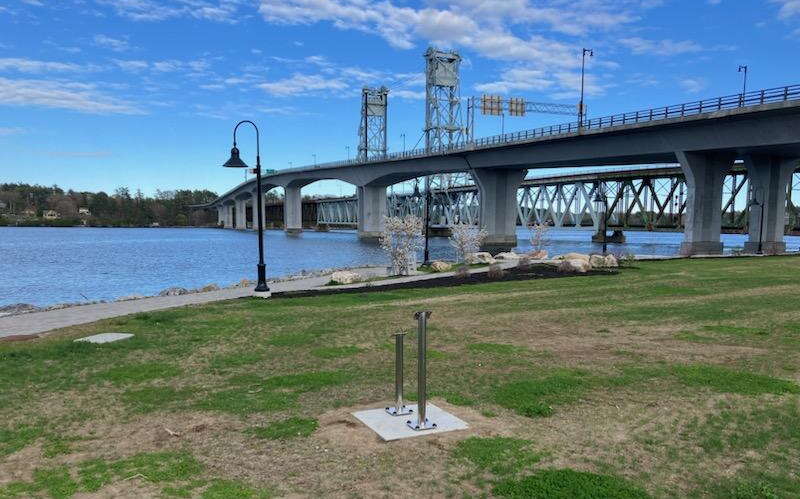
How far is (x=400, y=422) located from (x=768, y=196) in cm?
5165

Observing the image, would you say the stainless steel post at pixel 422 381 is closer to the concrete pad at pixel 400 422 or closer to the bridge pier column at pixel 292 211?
the concrete pad at pixel 400 422

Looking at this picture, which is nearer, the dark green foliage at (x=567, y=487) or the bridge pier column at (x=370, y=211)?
the dark green foliage at (x=567, y=487)

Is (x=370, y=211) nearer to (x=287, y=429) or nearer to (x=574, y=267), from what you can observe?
(x=574, y=267)

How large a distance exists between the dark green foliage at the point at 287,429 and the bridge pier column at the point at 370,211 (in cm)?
8901

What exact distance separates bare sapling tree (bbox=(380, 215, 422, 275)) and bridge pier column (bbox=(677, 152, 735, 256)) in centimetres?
2585

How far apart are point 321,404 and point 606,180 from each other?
102m

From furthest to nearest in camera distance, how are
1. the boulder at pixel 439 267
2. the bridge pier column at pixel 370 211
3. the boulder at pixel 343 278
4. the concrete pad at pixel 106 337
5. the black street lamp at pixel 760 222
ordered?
1. the bridge pier column at pixel 370 211
2. the black street lamp at pixel 760 222
3. the boulder at pixel 439 267
4. the boulder at pixel 343 278
5. the concrete pad at pixel 106 337

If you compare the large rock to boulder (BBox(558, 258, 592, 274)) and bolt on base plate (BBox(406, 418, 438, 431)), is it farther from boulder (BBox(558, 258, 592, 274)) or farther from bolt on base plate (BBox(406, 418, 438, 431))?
bolt on base plate (BBox(406, 418, 438, 431))

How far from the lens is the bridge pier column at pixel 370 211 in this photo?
96.6 metres

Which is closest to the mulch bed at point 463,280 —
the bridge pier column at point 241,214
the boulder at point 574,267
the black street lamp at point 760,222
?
the boulder at point 574,267

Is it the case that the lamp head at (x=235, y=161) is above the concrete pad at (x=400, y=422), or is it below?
above

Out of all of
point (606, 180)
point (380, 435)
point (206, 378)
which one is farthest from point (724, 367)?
point (606, 180)

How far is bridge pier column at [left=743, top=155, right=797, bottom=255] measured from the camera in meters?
46.7

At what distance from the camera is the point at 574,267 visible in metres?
25.8
